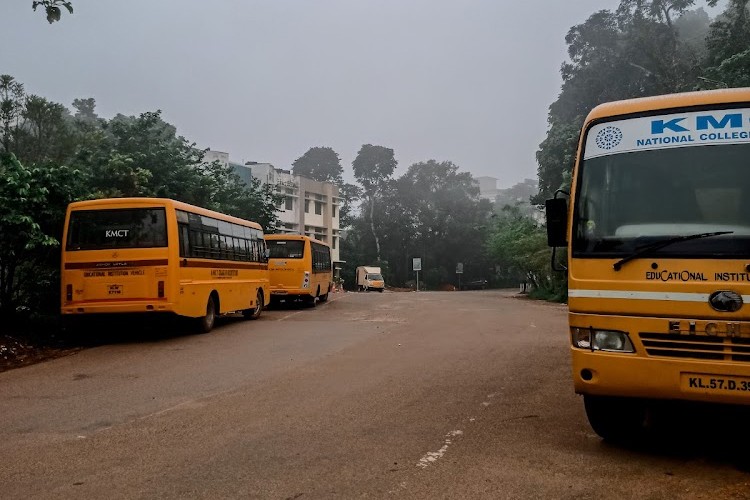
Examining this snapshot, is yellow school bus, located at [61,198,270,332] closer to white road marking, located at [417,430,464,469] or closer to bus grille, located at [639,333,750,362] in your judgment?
white road marking, located at [417,430,464,469]

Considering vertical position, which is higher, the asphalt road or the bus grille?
the bus grille

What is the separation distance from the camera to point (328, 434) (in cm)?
566

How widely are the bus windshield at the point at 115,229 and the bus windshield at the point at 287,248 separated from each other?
10.8 metres

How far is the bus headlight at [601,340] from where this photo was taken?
4793mm

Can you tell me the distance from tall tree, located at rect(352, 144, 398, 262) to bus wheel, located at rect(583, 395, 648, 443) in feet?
211

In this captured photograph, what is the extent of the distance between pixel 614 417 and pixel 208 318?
37.4 feet

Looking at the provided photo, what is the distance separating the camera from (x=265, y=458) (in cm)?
495

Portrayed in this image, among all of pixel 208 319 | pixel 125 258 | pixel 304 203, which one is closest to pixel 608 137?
pixel 125 258

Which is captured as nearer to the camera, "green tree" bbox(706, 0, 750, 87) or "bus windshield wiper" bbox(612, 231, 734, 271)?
"bus windshield wiper" bbox(612, 231, 734, 271)

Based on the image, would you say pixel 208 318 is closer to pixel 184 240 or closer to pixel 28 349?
pixel 184 240

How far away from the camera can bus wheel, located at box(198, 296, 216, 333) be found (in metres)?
14.8

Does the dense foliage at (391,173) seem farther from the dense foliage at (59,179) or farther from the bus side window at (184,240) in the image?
the bus side window at (184,240)

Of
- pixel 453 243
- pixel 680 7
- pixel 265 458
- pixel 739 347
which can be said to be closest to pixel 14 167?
pixel 265 458

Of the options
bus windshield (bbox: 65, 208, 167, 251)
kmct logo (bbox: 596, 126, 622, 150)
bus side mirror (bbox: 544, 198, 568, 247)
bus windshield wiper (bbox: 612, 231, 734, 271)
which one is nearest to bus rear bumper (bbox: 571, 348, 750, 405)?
bus windshield wiper (bbox: 612, 231, 734, 271)
